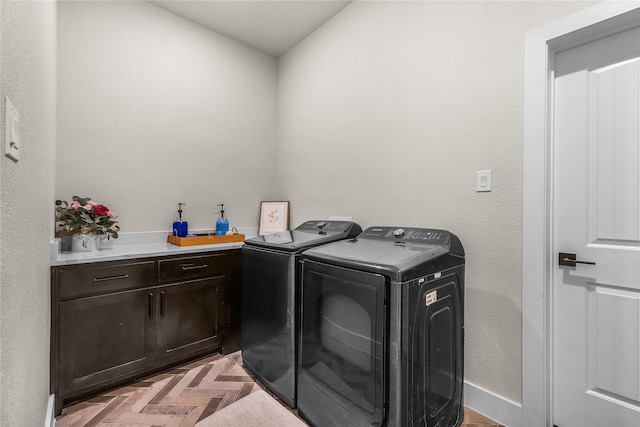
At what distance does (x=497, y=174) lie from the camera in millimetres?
1739

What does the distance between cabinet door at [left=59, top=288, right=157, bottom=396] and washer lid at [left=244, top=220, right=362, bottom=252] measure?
88 cm

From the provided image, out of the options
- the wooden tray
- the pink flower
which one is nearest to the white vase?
the pink flower

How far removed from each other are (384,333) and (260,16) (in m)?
2.95

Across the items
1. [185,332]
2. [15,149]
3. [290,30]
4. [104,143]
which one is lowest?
[185,332]

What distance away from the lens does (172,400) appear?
1.93 meters

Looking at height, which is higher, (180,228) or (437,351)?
(180,228)

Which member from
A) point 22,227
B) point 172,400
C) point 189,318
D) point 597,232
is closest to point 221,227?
point 189,318

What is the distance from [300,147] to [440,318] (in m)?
2.22

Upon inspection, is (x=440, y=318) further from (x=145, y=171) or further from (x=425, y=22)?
(x=145, y=171)

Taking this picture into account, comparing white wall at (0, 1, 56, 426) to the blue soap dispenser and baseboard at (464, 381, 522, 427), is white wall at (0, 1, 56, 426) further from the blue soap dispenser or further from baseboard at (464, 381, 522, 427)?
baseboard at (464, 381, 522, 427)

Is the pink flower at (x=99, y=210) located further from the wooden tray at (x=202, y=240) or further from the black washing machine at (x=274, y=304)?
the black washing machine at (x=274, y=304)

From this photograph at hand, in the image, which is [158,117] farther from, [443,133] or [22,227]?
[443,133]

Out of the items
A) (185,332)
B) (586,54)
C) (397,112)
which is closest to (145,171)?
(185,332)

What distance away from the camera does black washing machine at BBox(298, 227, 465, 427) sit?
133 cm
